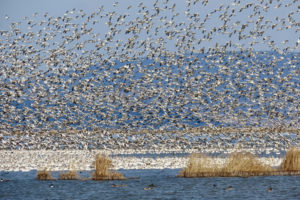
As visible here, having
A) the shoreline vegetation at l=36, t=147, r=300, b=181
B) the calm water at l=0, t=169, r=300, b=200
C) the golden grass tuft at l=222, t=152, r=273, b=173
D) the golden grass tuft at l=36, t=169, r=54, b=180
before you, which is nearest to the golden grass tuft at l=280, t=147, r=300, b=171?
the shoreline vegetation at l=36, t=147, r=300, b=181

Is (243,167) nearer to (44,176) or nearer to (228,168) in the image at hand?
(228,168)

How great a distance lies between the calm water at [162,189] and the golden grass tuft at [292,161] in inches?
48.4

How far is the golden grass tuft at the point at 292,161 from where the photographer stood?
118ft

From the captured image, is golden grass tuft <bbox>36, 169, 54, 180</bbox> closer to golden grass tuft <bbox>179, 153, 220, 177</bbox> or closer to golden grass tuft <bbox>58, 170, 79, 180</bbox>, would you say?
golden grass tuft <bbox>58, 170, 79, 180</bbox>

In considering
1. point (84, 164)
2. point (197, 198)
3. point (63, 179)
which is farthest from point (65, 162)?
point (197, 198)

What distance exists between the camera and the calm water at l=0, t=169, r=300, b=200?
3083 centimetres

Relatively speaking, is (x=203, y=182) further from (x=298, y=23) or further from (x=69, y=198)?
(x=298, y=23)

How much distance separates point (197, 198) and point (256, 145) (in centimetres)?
3744

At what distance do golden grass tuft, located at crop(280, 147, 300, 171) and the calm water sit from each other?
4.03ft

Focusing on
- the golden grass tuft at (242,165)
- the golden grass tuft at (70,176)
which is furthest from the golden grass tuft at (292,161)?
the golden grass tuft at (70,176)

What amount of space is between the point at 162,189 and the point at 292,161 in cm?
774

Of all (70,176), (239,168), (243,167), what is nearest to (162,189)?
(239,168)

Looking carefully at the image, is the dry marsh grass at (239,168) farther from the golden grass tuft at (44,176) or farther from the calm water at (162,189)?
the golden grass tuft at (44,176)

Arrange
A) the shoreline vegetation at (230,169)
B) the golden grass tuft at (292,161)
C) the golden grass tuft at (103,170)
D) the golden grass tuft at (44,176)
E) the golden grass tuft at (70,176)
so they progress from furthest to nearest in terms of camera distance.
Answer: the golden grass tuft at (44,176), the golden grass tuft at (70,176), the golden grass tuft at (292,161), the shoreline vegetation at (230,169), the golden grass tuft at (103,170)
